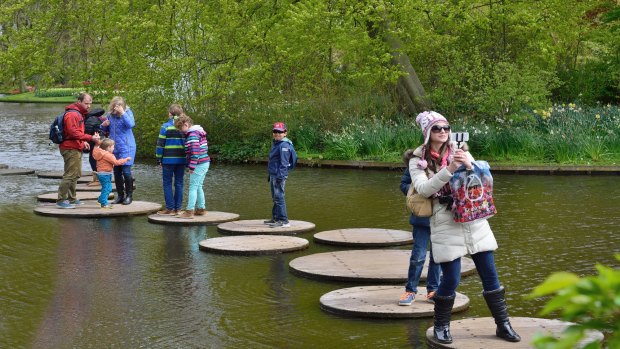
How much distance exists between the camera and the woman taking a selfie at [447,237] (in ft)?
21.7

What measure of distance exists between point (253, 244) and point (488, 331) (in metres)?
4.63

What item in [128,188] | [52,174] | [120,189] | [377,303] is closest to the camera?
[377,303]

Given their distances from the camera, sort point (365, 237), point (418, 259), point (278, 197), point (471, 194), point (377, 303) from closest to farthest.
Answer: point (471, 194) < point (418, 259) < point (377, 303) < point (365, 237) < point (278, 197)

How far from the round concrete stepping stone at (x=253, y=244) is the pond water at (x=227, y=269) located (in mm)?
149

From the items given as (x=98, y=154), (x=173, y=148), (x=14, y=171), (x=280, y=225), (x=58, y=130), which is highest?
(x=58, y=130)

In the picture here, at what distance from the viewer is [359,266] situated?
9.87m

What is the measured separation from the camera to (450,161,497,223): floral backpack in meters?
6.58

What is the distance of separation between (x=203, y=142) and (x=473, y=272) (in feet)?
16.4

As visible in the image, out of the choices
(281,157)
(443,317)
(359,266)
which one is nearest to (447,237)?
(443,317)

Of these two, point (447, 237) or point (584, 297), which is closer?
point (584, 297)

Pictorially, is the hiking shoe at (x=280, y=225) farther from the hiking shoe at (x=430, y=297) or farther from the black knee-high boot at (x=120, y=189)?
the hiking shoe at (x=430, y=297)

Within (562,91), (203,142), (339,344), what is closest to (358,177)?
(203,142)

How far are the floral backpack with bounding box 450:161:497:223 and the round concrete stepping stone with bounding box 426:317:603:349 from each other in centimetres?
85

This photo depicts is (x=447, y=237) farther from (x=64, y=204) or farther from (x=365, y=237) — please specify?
(x=64, y=204)
